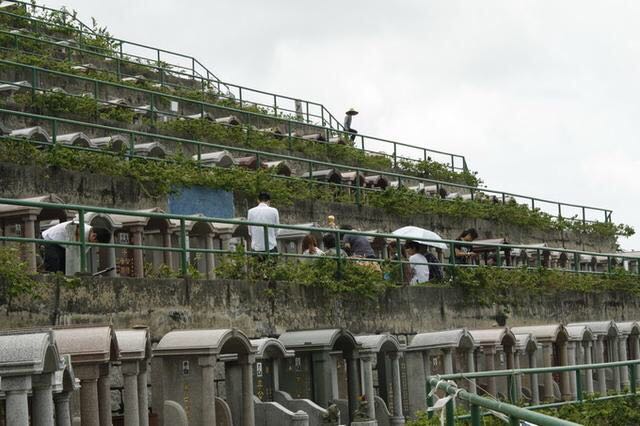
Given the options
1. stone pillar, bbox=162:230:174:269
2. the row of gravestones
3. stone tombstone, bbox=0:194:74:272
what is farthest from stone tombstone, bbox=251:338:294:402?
stone tombstone, bbox=0:194:74:272

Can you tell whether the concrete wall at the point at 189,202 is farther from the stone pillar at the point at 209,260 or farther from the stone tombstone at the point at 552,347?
the stone tombstone at the point at 552,347

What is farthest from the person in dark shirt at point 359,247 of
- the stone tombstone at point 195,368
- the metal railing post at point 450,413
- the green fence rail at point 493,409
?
the metal railing post at point 450,413

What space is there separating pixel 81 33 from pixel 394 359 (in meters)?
22.5

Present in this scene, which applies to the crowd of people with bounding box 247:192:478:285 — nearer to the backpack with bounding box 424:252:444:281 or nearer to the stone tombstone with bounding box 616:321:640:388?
the backpack with bounding box 424:252:444:281

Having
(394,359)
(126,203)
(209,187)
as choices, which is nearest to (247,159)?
(209,187)

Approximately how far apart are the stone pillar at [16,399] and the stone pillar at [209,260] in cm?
820

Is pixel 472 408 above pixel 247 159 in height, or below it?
below

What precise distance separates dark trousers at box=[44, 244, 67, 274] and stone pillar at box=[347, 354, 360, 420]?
4794 mm

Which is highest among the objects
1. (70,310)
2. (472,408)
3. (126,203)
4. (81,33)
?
(81,33)

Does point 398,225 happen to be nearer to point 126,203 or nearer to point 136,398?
point 126,203

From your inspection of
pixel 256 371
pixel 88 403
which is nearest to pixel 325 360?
pixel 256 371

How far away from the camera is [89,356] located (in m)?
13.8

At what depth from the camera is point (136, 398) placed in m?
15.1

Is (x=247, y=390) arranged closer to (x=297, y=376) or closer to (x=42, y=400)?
(x=297, y=376)
